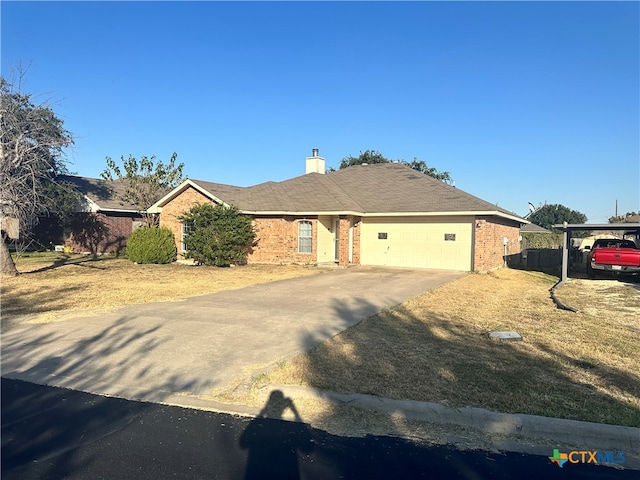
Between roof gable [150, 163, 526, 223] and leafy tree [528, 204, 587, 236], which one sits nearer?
roof gable [150, 163, 526, 223]

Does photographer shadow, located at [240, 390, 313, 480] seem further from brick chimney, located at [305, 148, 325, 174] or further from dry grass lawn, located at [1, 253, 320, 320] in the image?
brick chimney, located at [305, 148, 325, 174]

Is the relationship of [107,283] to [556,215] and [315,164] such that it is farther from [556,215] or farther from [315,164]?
[556,215]

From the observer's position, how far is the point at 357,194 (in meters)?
24.0

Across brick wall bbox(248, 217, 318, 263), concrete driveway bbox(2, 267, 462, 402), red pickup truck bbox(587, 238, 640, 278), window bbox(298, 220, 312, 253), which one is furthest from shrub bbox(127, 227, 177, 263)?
red pickup truck bbox(587, 238, 640, 278)

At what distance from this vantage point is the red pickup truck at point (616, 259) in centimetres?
1681

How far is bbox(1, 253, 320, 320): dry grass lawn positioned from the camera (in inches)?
427

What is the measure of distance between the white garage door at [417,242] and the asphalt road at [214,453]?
16.6m

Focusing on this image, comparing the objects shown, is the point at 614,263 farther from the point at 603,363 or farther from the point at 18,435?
the point at 18,435

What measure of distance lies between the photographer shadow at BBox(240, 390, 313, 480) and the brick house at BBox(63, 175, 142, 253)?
2523 cm

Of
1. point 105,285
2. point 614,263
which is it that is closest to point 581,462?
point 105,285

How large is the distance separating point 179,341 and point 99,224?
2329cm

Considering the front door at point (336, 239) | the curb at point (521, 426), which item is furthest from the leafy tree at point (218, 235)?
the curb at point (521, 426)

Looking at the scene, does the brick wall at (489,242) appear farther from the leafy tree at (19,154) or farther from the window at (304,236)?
the leafy tree at (19,154)

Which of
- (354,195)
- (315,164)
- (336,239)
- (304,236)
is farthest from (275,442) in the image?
(315,164)
